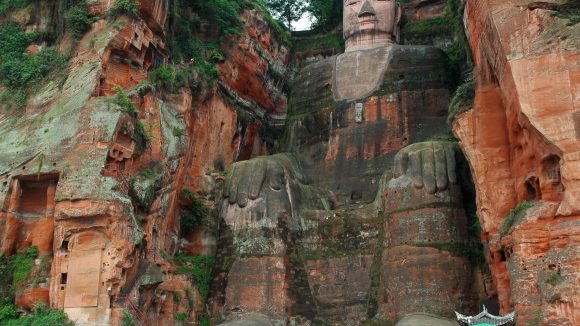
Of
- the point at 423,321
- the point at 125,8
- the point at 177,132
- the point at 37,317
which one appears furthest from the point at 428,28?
the point at 37,317

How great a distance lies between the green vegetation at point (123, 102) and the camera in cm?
1788

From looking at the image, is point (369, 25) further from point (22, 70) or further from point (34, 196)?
point (34, 196)

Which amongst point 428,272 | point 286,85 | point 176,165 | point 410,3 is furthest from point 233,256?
point 410,3

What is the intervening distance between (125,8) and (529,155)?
35.3 ft

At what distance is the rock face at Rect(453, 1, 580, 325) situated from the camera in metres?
13.7

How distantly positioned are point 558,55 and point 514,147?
247 centimetres

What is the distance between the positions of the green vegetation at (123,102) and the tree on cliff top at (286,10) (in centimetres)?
1544

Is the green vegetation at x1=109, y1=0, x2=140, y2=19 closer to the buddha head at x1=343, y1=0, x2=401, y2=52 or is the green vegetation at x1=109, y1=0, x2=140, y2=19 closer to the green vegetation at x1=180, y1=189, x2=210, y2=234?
the green vegetation at x1=180, y1=189, x2=210, y2=234

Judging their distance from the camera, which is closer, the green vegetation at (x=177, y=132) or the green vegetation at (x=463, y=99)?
the green vegetation at (x=463, y=99)

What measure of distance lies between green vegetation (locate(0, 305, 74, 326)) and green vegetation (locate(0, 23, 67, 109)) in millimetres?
5764

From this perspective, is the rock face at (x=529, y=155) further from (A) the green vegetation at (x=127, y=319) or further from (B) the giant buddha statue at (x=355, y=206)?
(A) the green vegetation at (x=127, y=319)

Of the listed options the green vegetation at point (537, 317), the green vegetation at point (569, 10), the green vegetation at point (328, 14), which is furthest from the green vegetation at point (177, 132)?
the green vegetation at point (328, 14)

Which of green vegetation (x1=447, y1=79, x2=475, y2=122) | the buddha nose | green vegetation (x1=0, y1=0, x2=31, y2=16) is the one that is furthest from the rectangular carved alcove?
the buddha nose

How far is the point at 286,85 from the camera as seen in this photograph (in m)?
27.9
